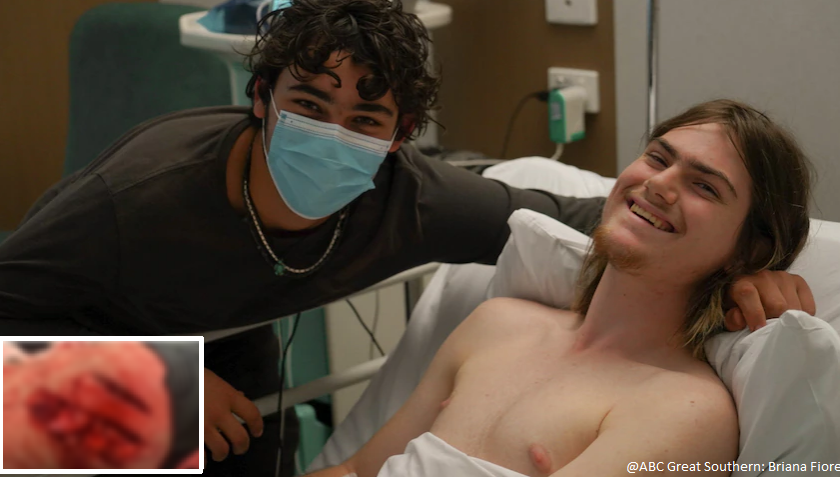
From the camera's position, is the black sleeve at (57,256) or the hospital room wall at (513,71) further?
the hospital room wall at (513,71)

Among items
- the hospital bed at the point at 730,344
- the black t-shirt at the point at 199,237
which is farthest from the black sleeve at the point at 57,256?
the hospital bed at the point at 730,344

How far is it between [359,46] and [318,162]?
209mm

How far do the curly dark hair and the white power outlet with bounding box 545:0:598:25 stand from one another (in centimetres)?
81

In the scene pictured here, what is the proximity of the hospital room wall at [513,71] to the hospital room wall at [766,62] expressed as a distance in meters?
0.17

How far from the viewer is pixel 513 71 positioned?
2529 millimetres

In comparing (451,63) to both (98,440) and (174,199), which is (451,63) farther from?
(98,440)

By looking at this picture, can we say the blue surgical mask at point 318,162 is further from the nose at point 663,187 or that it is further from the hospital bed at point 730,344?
the nose at point 663,187

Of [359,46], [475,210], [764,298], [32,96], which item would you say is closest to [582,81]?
[475,210]

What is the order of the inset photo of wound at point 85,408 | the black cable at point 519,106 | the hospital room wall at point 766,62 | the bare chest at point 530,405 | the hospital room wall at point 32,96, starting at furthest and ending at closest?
the hospital room wall at point 32,96 < the black cable at point 519,106 < the hospital room wall at point 766,62 < the bare chest at point 530,405 < the inset photo of wound at point 85,408

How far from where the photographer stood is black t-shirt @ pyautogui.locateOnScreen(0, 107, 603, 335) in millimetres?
1408

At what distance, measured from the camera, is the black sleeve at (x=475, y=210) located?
5.38 feet

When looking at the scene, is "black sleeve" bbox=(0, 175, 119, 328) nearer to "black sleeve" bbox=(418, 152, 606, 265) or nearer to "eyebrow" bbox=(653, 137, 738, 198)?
"black sleeve" bbox=(418, 152, 606, 265)

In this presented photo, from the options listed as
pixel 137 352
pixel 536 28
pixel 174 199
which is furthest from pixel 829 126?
pixel 137 352

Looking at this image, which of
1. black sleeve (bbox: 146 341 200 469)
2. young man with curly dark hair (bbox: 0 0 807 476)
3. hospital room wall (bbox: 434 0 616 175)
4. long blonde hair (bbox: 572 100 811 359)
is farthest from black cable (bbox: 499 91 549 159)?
black sleeve (bbox: 146 341 200 469)
